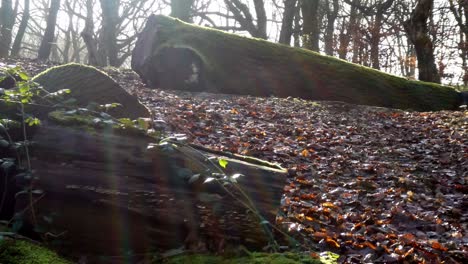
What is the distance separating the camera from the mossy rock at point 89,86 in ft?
12.4

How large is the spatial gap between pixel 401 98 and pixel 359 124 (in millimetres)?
3051

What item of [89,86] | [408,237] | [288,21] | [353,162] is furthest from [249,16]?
[408,237]

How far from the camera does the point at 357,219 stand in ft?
12.5

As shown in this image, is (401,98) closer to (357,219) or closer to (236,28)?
(357,219)

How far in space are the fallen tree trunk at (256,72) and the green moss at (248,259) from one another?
6960 mm

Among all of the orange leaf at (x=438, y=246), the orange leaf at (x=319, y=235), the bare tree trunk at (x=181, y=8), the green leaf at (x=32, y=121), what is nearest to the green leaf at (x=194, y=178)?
the green leaf at (x=32, y=121)

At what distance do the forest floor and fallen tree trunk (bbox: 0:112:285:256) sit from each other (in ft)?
1.29

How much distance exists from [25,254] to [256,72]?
763cm

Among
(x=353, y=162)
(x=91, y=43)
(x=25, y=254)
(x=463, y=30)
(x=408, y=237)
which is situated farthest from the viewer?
(x=463, y=30)

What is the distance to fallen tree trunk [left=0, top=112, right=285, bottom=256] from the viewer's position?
237cm

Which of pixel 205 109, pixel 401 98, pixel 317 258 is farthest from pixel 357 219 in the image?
pixel 401 98

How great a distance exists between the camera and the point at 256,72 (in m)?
9.37

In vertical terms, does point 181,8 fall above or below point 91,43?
above

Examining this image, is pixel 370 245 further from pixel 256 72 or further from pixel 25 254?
pixel 256 72
